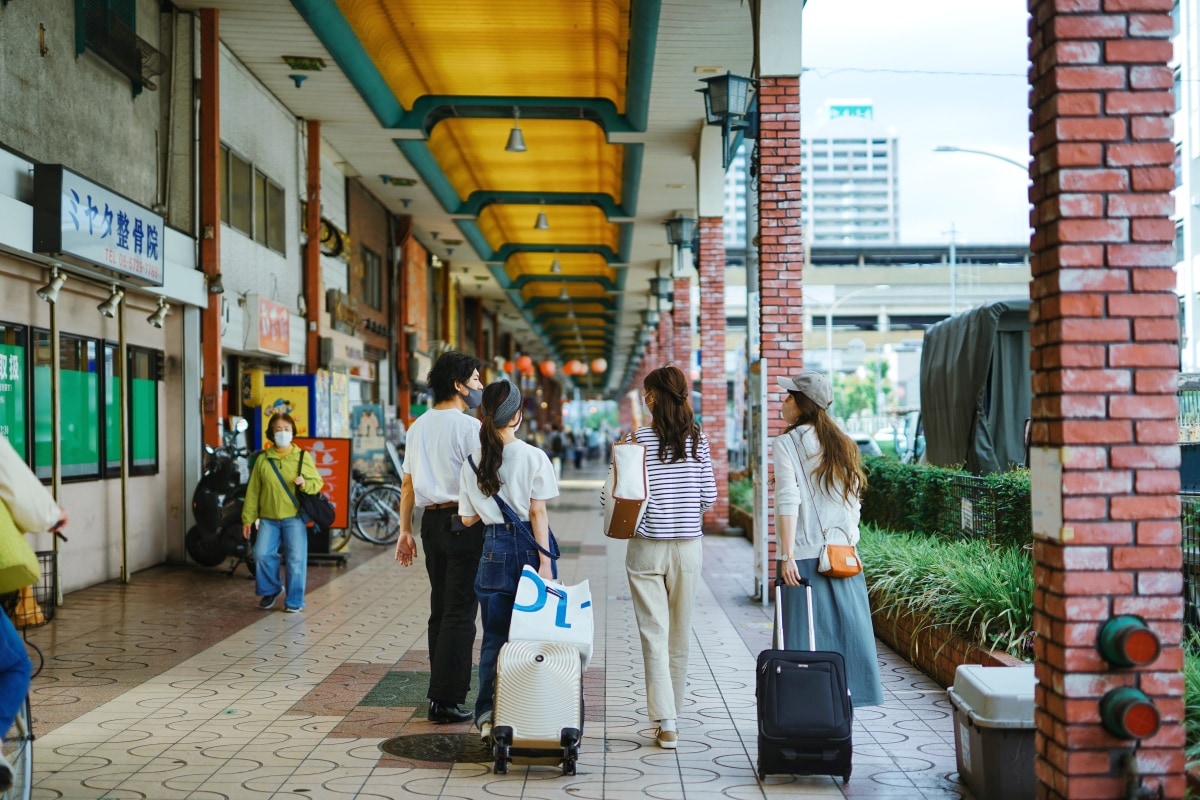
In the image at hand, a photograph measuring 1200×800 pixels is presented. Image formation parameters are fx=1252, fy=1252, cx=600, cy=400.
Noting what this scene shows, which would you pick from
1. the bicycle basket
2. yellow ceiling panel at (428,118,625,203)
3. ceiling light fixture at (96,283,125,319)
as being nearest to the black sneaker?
the bicycle basket

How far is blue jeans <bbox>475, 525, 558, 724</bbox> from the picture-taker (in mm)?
5598

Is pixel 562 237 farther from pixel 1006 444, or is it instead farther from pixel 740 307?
pixel 740 307

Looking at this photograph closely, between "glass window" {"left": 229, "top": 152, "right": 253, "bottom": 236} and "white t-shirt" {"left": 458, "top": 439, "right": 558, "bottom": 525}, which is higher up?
"glass window" {"left": 229, "top": 152, "right": 253, "bottom": 236}

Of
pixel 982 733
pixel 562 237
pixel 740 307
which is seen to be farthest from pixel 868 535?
pixel 740 307

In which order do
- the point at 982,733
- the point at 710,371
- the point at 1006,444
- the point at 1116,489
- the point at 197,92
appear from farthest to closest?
the point at 710,371
the point at 1006,444
the point at 197,92
the point at 982,733
the point at 1116,489

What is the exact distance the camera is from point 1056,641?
3855 millimetres

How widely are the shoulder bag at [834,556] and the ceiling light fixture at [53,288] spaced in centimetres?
645

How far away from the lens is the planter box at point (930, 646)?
6.31m

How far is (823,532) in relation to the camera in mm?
5578

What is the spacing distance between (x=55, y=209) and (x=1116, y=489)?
769 cm

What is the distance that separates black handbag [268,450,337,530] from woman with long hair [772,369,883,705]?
5.11 meters

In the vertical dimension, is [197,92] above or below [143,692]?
above

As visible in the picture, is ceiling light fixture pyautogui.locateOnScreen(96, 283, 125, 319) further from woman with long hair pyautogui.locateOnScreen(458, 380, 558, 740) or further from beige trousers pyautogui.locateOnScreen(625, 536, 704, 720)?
beige trousers pyautogui.locateOnScreen(625, 536, 704, 720)

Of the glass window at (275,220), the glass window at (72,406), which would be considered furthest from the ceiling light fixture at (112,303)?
the glass window at (275,220)
